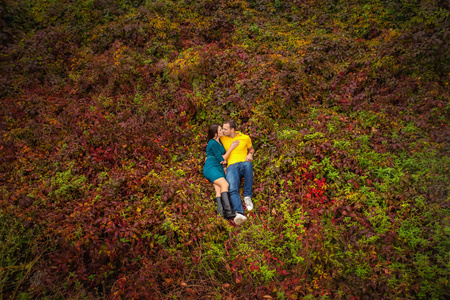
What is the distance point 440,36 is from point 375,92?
206 centimetres

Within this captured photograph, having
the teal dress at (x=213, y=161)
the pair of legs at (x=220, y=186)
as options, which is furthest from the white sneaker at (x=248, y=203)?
the teal dress at (x=213, y=161)

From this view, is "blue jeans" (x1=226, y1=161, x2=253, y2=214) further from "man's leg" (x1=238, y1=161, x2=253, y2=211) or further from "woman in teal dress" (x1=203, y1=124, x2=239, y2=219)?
"woman in teal dress" (x1=203, y1=124, x2=239, y2=219)

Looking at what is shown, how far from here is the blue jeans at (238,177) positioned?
5.36 metres

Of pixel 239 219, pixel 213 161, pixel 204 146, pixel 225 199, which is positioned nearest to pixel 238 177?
pixel 225 199

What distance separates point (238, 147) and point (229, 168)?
608 millimetres

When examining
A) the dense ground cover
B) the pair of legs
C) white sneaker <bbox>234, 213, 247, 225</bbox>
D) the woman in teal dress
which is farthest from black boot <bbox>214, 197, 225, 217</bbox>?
white sneaker <bbox>234, 213, 247, 225</bbox>

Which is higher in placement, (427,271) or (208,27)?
(208,27)

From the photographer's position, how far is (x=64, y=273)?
14.5 feet

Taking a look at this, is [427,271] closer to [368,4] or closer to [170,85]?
[170,85]

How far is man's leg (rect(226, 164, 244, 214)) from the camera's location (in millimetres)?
5246

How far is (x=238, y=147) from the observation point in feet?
19.6

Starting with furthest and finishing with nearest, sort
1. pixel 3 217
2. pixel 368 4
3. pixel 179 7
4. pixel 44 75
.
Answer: pixel 179 7, pixel 368 4, pixel 44 75, pixel 3 217

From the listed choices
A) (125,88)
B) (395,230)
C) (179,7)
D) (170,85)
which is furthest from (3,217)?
(179,7)

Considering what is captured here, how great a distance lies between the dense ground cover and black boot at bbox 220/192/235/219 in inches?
10.0
